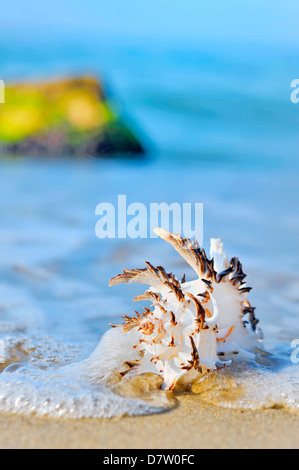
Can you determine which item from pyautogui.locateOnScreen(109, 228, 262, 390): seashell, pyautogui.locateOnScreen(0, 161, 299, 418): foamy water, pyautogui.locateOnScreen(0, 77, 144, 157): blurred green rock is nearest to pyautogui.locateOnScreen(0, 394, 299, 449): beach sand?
pyautogui.locateOnScreen(0, 161, 299, 418): foamy water

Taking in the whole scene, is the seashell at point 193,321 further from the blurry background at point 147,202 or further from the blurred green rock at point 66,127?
the blurred green rock at point 66,127

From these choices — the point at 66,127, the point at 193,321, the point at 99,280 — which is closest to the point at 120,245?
A: the point at 99,280

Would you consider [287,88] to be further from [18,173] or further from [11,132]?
[18,173]

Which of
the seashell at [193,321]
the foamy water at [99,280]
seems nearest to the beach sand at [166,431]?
the foamy water at [99,280]

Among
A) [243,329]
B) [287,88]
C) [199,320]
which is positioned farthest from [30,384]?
[287,88]

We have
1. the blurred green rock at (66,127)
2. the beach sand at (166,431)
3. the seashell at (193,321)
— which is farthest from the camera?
the blurred green rock at (66,127)

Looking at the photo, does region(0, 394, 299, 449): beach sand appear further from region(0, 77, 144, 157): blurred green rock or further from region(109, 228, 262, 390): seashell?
region(0, 77, 144, 157): blurred green rock

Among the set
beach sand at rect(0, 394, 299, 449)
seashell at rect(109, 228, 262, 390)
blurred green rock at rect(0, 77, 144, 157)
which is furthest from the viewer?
blurred green rock at rect(0, 77, 144, 157)
